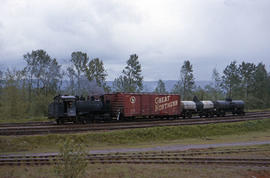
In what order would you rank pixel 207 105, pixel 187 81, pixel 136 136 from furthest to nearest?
pixel 187 81 < pixel 207 105 < pixel 136 136

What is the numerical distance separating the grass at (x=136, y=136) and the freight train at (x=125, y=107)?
21.8ft

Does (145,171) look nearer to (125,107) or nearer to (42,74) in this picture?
(125,107)

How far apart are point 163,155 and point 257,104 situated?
208ft

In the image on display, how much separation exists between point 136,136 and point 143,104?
9670 mm

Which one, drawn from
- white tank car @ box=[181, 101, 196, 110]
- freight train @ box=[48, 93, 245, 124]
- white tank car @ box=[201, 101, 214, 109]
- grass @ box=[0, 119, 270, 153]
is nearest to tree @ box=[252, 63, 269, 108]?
freight train @ box=[48, 93, 245, 124]

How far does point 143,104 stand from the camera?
3744 cm

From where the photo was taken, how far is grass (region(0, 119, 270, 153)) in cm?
2302

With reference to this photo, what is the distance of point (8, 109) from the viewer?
44.1 meters

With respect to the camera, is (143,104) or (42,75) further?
(42,75)

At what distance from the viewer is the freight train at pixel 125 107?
31.8 m

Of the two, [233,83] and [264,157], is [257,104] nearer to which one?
[233,83]

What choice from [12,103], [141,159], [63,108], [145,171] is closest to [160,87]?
[12,103]

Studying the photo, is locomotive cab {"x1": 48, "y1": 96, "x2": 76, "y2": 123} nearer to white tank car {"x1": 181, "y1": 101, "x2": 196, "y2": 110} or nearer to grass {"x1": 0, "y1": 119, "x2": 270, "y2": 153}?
grass {"x1": 0, "y1": 119, "x2": 270, "y2": 153}

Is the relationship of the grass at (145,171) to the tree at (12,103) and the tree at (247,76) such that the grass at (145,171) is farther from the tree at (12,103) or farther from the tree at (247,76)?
the tree at (247,76)
